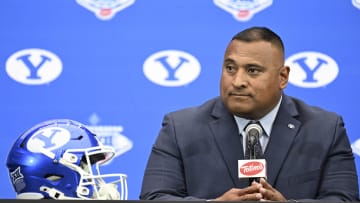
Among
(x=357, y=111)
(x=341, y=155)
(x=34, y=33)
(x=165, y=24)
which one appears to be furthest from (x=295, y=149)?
(x=34, y=33)

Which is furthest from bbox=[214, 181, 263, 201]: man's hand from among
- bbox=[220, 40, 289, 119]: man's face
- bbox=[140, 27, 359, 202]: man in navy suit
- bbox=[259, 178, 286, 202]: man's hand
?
bbox=[220, 40, 289, 119]: man's face

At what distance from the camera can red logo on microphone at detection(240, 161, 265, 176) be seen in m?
3.06

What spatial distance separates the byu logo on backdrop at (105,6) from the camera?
182 inches

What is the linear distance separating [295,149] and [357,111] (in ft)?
3.40

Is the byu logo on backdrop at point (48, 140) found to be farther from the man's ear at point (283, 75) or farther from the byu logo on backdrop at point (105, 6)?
the byu logo on backdrop at point (105, 6)

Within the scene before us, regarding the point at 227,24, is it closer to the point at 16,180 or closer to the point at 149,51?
the point at 149,51

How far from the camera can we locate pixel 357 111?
14.9ft

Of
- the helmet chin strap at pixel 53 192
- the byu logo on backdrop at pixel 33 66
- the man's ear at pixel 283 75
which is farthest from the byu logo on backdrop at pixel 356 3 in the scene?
the helmet chin strap at pixel 53 192

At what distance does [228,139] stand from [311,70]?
110 centimetres

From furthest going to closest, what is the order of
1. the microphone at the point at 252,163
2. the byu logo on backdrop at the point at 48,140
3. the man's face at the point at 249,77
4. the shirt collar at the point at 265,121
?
the shirt collar at the point at 265,121 < the man's face at the point at 249,77 < the byu logo on backdrop at the point at 48,140 < the microphone at the point at 252,163

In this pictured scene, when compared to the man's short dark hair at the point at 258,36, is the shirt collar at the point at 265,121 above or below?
below

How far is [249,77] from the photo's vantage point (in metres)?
3.54

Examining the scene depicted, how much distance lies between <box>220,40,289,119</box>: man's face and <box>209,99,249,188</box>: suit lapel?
77mm

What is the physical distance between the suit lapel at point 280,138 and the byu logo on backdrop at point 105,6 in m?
1.27
